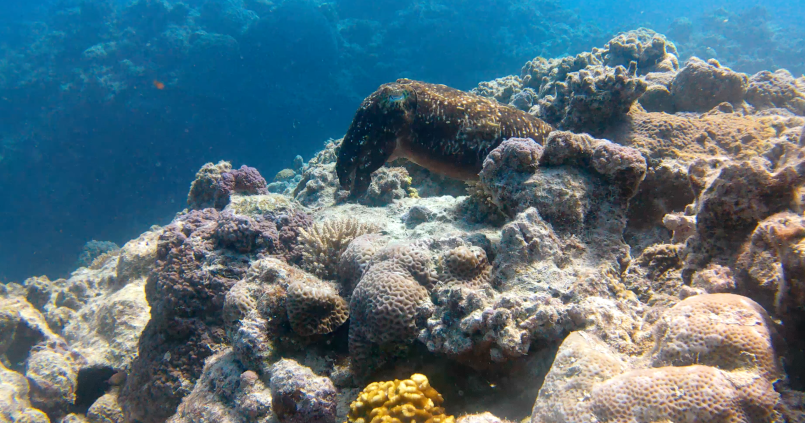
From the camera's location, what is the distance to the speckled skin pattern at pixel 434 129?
14.5ft

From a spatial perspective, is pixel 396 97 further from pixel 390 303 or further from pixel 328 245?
pixel 390 303

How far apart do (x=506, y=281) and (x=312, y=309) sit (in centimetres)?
163

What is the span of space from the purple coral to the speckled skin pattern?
288 cm

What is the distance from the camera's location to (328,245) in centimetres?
381

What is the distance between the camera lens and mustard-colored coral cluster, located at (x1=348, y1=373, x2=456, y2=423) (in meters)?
1.93

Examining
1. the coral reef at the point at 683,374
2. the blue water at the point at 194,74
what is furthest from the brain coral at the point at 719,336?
the blue water at the point at 194,74

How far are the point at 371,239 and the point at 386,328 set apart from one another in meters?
1.20

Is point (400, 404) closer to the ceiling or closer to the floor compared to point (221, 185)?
closer to the floor

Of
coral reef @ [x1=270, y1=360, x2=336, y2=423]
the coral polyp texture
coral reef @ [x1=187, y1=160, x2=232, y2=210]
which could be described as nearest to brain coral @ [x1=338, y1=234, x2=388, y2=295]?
the coral polyp texture

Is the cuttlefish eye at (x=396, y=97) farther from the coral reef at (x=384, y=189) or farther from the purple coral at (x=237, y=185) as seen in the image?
the purple coral at (x=237, y=185)

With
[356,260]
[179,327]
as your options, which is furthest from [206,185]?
[356,260]

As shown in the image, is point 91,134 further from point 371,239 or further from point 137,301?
point 371,239

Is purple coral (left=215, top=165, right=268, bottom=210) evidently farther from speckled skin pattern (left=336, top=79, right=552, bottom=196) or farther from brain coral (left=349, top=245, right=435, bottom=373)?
brain coral (left=349, top=245, right=435, bottom=373)

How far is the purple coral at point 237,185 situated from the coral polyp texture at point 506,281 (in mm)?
1155
